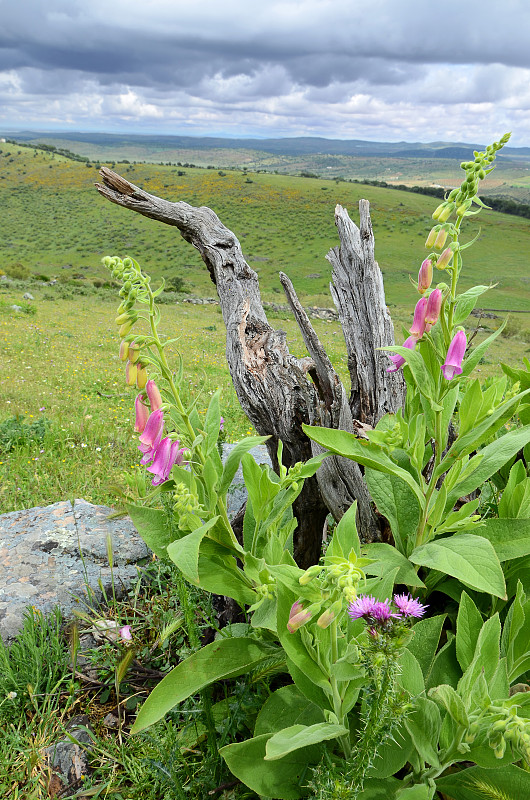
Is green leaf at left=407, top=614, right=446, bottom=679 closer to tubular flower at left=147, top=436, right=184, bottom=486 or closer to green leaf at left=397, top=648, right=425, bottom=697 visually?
green leaf at left=397, top=648, right=425, bottom=697

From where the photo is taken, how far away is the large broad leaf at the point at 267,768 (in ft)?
5.91

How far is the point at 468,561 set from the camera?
6.51ft

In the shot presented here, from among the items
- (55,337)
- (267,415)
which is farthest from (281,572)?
(55,337)

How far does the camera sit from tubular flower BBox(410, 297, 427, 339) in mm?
2212

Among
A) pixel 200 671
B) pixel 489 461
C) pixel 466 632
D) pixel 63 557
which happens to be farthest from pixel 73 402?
pixel 466 632

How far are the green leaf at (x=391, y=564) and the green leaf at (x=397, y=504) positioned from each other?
0.55ft

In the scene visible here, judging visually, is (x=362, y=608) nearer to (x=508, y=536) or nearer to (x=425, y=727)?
(x=425, y=727)

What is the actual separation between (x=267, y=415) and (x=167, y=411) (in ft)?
3.56

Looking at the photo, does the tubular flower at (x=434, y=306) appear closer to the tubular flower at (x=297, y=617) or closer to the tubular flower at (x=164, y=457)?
the tubular flower at (x=164, y=457)

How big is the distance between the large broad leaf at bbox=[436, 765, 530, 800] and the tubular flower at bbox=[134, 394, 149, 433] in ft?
5.66

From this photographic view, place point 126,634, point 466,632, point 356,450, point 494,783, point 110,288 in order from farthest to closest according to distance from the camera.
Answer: point 110,288 < point 126,634 < point 356,450 < point 466,632 < point 494,783

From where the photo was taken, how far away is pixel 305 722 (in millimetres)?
2047

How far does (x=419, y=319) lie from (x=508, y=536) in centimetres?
104

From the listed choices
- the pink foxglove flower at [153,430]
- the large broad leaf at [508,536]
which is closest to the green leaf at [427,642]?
the large broad leaf at [508,536]
